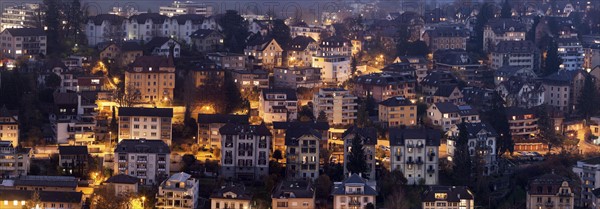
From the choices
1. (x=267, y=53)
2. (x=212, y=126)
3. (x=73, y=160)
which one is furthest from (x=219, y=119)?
(x=267, y=53)

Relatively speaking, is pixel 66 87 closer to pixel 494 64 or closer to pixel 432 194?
pixel 432 194

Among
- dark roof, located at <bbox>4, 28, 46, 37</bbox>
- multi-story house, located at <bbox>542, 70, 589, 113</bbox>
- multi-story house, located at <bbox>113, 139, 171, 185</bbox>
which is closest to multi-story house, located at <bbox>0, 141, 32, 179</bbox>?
multi-story house, located at <bbox>113, 139, 171, 185</bbox>

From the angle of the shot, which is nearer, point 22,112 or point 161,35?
point 22,112

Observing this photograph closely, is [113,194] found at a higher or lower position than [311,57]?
lower

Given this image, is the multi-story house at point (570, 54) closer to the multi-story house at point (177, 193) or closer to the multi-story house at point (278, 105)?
the multi-story house at point (278, 105)

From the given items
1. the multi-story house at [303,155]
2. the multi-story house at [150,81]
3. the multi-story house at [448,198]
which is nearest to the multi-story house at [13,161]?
the multi-story house at [150,81]

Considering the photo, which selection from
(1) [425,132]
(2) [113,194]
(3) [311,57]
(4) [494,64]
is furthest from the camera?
(4) [494,64]

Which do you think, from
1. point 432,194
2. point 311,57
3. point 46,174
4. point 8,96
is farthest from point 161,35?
point 432,194
